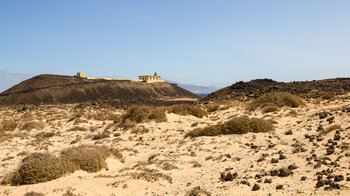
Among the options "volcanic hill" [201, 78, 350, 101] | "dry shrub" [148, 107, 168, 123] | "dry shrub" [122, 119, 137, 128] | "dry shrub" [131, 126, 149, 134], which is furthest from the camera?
"volcanic hill" [201, 78, 350, 101]

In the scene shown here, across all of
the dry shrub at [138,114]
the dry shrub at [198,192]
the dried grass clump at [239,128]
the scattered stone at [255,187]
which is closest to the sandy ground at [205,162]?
the scattered stone at [255,187]

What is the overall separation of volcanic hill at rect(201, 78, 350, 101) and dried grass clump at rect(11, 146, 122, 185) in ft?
64.0

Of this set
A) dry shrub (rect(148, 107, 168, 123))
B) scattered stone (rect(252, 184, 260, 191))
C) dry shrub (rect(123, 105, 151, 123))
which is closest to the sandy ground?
scattered stone (rect(252, 184, 260, 191))

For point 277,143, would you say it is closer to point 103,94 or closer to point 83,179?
point 83,179

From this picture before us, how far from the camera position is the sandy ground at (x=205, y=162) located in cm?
654

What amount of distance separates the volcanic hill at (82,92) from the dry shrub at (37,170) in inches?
1459

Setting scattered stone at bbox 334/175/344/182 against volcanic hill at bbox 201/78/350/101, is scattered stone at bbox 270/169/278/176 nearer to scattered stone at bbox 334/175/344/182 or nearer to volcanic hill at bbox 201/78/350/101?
scattered stone at bbox 334/175/344/182

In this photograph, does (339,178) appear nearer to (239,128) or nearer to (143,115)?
(239,128)

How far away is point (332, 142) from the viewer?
8.82m

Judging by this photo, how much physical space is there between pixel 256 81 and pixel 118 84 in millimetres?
42085

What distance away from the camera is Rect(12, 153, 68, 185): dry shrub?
7.48 meters

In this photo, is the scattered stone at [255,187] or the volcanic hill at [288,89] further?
the volcanic hill at [288,89]

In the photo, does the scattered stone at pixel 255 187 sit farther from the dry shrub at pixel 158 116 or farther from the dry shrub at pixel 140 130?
the dry shrub at pixel 158 116

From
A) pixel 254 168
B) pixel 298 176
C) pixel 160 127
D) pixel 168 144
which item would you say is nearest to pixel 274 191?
pixel 298 176
